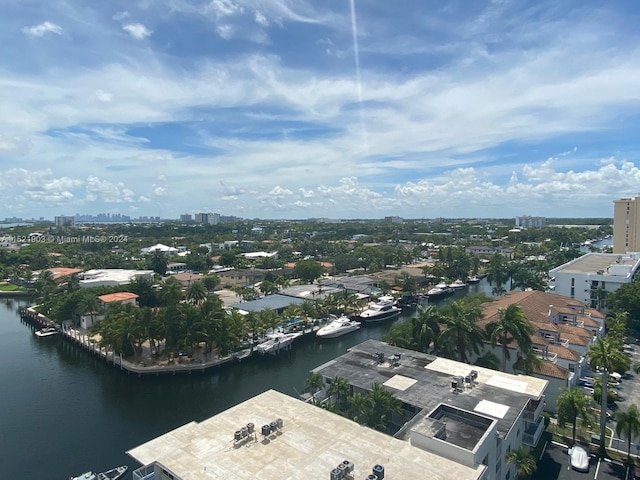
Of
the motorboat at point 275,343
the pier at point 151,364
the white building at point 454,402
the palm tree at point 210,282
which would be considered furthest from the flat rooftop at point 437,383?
the palm tree at point 210,282

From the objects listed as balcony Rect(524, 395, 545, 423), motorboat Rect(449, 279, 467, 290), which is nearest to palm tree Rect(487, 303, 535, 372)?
balcony Rect(524, 395, 545, 423)

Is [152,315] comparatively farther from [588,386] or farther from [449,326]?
[588,386]

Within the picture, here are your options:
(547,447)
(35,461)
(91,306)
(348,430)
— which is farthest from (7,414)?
(547,447)

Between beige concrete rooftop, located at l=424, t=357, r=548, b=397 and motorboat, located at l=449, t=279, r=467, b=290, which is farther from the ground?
beige concrete rooftop, located at l=424, t=357, r=548, b=397

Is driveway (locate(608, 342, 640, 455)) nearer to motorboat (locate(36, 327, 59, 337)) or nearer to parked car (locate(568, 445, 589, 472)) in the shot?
parked car (locate(568, 445, 589, 472))

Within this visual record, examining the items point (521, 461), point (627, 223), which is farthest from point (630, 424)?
point (627, 223)
